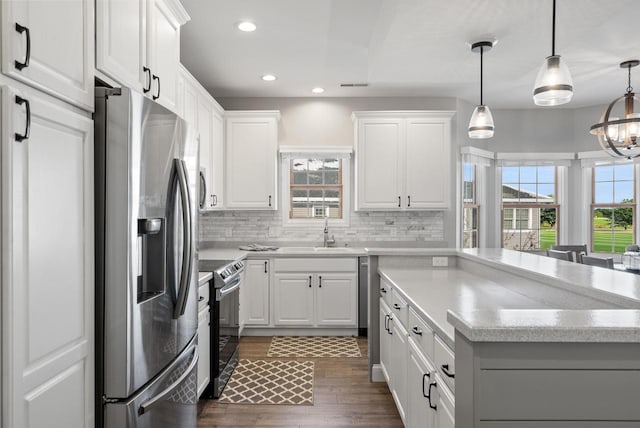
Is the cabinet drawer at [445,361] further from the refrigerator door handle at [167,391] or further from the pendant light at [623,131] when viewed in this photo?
the pendant light at [623,131]

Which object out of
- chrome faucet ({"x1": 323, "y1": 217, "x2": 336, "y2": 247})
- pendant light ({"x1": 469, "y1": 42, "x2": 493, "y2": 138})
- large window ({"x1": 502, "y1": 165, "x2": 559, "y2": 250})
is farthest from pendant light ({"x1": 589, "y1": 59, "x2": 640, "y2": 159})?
chrome faucet ({"x1": 323, "y1": 217, "x2": 336, "y2": 247})

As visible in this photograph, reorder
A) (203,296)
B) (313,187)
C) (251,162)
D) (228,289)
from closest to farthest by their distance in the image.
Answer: (203,296), (228,289), (251,162), (313,187)

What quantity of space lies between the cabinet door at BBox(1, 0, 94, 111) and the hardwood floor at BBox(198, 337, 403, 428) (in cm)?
209

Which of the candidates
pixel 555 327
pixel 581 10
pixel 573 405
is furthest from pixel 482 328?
pixel 581 10

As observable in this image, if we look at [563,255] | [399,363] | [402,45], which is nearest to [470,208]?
[563,255]

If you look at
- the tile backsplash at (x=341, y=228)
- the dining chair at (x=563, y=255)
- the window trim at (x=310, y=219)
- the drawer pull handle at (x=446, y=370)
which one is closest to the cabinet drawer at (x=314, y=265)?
the tile backsplash at (x=341, y=228)

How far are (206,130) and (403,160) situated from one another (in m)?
2.19

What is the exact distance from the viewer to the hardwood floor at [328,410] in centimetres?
259

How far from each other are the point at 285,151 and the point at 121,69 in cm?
335

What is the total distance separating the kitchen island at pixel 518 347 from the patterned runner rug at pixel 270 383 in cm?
74

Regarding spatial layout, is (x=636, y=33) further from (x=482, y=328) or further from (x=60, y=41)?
(x=60, y=41)

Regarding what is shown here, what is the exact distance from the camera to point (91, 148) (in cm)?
145

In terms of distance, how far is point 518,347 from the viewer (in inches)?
39.8

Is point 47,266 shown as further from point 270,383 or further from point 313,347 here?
point 313,347
